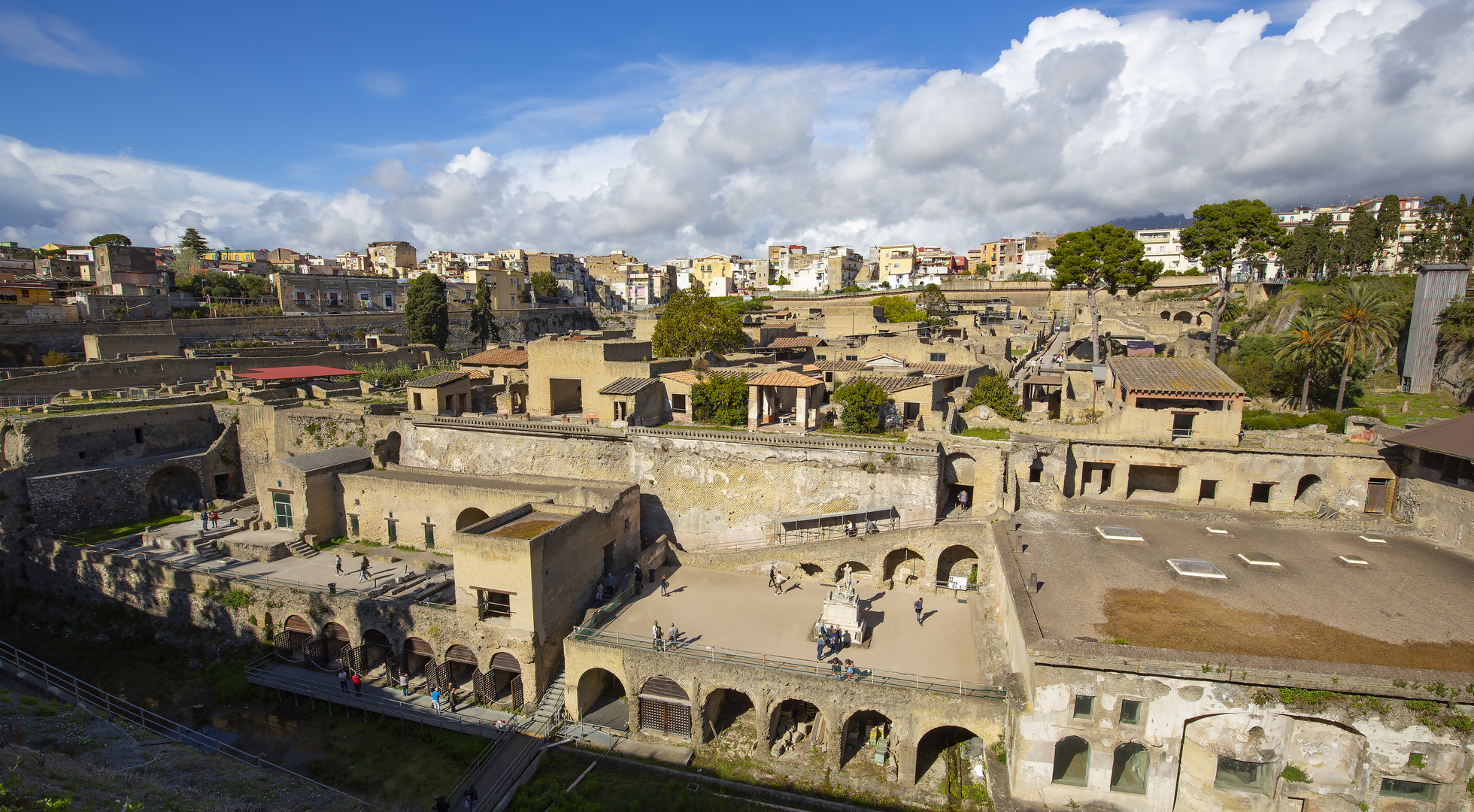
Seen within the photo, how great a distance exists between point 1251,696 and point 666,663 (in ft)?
44.3

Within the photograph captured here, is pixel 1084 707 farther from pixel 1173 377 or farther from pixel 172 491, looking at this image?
pixel 172 491

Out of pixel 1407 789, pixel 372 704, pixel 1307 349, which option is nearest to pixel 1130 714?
pixel 1407 789

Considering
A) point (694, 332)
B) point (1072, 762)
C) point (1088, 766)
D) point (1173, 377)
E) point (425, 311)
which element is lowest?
point (1072, 762)

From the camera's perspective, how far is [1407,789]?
13234 mm

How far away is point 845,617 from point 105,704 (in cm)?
2378

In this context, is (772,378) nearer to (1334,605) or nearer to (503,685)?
(503,685)

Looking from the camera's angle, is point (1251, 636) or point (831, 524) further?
point (831, 524)

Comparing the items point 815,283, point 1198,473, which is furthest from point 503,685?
point 815,283

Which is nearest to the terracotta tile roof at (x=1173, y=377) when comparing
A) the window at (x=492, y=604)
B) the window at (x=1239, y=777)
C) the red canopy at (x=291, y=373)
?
the window at (x=1239, y=777)

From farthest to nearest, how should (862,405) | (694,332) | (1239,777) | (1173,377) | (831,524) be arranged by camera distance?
(694,332) < (862,405) < (831,524) < (1173,377) < (1239,777)

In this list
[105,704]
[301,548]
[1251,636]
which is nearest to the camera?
[1251,636]

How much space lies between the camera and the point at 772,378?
3048 centimetres

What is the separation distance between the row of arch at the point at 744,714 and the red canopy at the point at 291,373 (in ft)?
87.9

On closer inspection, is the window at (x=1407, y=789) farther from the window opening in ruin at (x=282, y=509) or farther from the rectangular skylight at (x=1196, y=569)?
the window opening in ruin at (x=282, y=509)
